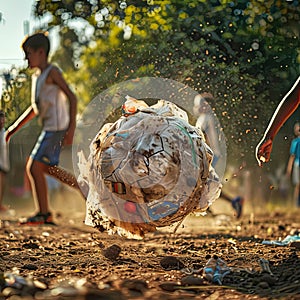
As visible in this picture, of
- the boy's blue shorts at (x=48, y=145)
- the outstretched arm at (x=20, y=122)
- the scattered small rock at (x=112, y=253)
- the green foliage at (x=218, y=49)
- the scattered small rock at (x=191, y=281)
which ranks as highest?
the green foliage at (x=218, y=49)

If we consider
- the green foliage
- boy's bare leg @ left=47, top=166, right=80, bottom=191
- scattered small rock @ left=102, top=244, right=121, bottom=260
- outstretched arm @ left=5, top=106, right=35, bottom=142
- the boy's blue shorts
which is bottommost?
scattered small rock @ left=102, top=244, right=121, bottom=260

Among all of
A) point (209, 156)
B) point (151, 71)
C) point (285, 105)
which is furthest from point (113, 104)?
point (285, 105)

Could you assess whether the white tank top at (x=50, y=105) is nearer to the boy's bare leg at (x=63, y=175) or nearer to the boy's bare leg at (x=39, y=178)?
the boy's bare leg at (x=39, y=178)

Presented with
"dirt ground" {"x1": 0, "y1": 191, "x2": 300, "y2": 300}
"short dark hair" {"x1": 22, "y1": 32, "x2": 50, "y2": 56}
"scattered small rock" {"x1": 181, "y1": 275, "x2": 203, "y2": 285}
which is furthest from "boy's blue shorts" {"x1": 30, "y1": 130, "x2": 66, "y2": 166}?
"scattered small rock" {"x1": 181, "y1": 275, "x2": 203, "y2": 285}

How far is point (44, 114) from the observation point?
6.88 metres

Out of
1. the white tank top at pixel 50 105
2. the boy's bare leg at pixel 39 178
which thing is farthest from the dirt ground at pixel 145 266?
the white tank top at pixel 50 105

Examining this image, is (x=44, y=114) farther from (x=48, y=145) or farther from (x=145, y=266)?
(x=145, y=266)

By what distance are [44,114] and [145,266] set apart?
10.0 feet

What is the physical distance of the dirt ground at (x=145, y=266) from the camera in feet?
11.0

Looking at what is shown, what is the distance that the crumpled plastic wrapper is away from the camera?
421 cm

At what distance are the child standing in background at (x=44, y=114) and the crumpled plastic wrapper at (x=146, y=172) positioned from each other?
6.21 feet

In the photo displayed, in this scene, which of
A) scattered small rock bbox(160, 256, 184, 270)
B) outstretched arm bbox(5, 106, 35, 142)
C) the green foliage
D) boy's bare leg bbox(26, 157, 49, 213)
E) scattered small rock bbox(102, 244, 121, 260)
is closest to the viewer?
scattered small rock bbox(160, 256, 184, 270)

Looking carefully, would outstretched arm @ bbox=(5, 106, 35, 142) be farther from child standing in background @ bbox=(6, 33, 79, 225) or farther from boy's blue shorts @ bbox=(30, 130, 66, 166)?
boy's blue shorts @ bbox=(30, 130, 66, 166)

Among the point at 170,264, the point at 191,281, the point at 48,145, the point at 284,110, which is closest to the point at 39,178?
the point at 48,145
